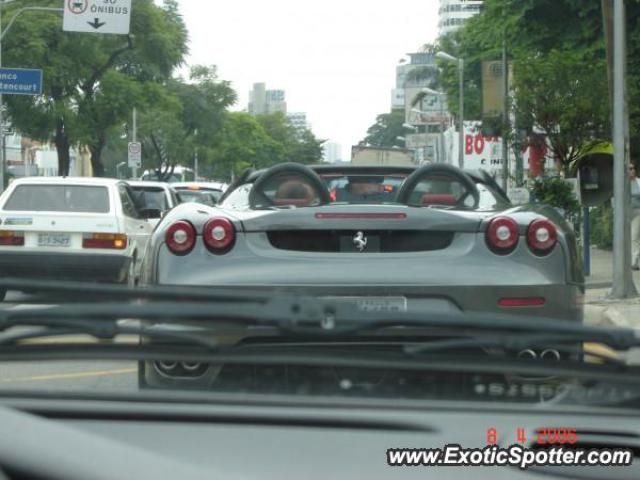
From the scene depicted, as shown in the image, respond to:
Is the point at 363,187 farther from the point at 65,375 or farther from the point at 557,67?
the point at 557,67

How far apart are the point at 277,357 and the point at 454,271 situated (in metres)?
3.26

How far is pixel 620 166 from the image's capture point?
15.6 metres

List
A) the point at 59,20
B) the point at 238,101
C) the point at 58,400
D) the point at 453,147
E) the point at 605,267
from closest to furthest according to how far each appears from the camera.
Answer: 1. the point at 58,400
2. the point at 605,267
3. the point at 59,20
4. the point at 453,147
5. the point at 238,101

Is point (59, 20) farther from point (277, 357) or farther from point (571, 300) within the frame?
point (277, 357)

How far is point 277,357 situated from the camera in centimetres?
248

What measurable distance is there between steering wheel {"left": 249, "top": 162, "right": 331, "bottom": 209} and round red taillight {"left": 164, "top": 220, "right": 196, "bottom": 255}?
31.0 inches

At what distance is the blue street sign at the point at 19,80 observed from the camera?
27969 millimetres

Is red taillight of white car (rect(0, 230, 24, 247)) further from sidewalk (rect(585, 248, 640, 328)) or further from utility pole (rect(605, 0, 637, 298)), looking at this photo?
utility pole (rect(605, 0, 637, 298))

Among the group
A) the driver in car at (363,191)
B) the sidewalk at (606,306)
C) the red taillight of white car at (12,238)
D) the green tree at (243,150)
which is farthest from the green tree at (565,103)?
the green tree at (243,150)

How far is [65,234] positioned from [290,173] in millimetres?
9087

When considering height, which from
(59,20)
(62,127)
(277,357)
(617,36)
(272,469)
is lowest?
(272,469)

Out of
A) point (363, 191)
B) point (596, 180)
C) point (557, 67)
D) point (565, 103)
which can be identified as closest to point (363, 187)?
point (363, 191)

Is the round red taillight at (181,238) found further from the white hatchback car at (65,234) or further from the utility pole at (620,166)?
the utility pole at (620,166)

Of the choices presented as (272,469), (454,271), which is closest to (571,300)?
(454,271)
